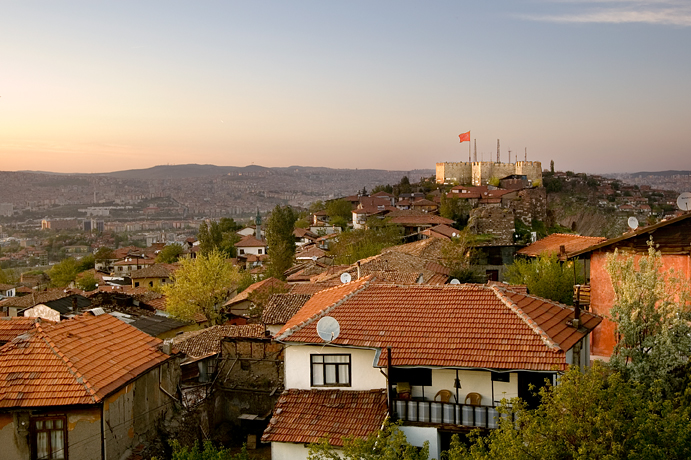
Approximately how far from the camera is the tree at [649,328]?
10.7 meters

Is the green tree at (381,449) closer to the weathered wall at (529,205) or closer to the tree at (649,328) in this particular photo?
the tree at (649,328)

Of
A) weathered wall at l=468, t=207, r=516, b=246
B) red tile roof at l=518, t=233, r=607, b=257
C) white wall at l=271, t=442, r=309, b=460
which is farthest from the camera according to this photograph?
weathered wall at l=468, t=207, r=516, b=246

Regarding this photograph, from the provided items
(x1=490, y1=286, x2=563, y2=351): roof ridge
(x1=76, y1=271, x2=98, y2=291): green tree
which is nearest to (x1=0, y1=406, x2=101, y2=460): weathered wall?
(x1=490, y1=286, x2=563, y2=351): roof ridge

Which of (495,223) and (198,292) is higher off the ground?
(495,223)

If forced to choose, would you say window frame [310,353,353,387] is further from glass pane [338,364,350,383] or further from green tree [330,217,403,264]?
green tree [330,217,403,264]

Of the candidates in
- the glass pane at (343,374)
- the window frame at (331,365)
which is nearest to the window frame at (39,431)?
the window frame at (331,365)

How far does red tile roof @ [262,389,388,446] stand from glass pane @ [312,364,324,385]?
9.0 inches

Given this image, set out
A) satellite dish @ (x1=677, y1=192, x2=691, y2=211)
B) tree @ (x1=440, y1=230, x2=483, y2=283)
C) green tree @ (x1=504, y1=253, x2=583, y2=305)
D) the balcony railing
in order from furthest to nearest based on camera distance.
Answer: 1. tree @ (x1=440, y1=230, x2=483, y2=283)
2. green tree @ (x1=504, y1=253, x2=583, y2=305)
3. satellite dish @ (x1=677, y1=192, x2=691, y2=211)
4. the balcony railing

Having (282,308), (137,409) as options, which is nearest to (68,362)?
(137,409)

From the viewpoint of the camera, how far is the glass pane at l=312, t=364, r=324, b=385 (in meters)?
13.8

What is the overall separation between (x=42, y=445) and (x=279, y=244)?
129ft

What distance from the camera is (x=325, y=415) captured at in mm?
13039

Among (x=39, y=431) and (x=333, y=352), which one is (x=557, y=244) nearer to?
(x=333, y=352)

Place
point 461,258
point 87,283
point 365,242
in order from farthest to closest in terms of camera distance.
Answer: point 87,283 → point 365,242 → point 461,258
